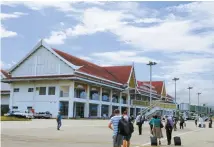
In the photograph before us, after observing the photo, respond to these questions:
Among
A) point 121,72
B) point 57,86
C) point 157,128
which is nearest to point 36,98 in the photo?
point 57,86

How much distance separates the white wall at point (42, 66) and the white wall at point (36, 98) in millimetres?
1850

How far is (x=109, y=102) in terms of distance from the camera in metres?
70.4

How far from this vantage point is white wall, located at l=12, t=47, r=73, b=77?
60.5 m

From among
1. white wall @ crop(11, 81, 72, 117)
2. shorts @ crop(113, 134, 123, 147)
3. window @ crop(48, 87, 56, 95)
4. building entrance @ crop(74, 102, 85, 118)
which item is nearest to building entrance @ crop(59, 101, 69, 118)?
white wall @ crop(11, 81, 72, 117)

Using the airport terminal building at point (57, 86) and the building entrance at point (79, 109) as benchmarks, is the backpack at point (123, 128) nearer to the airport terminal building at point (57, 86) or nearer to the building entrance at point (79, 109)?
the airport terminal building at point (57, 86)

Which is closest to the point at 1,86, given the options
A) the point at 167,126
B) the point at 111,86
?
the point at 111,86

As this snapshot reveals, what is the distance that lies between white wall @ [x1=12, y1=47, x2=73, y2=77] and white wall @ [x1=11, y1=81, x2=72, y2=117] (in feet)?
6.07

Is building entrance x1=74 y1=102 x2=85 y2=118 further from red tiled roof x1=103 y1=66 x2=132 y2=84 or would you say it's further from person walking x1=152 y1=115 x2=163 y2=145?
person walking x1=152 y1=115 x2=163 y2=145

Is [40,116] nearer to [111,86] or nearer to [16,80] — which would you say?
[16,80]

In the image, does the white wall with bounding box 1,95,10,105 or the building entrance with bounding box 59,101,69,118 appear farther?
the white wall with bounding box 1,95,10,105

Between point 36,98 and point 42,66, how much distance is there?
5792 millimetres

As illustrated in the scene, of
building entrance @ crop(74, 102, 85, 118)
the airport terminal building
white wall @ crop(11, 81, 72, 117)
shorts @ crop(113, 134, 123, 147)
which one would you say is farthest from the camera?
building entrance @ crop(74, 102, 85, 118)

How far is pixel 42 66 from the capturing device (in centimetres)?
6275

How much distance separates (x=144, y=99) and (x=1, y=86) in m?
37.2
